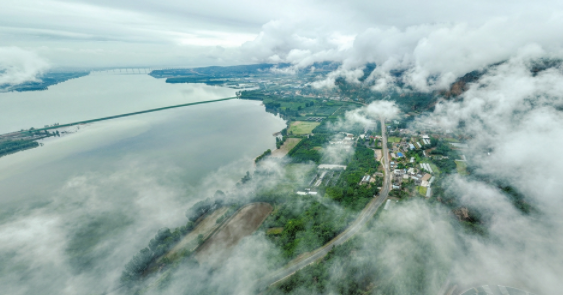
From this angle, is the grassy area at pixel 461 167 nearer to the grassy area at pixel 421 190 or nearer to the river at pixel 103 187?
the grassy area at pixel 421 190

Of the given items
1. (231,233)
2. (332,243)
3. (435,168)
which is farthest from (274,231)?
(435,168)

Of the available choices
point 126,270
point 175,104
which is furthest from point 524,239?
point 175,104

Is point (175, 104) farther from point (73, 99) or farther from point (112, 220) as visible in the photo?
point (112, 220)

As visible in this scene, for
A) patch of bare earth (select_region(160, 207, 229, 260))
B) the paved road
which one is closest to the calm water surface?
patch of bare earth (select_region(160, 207, 229, 260))

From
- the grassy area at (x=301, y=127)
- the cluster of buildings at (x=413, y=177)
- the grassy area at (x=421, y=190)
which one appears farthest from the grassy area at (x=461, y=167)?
the grassy area at (x=301, y=127)

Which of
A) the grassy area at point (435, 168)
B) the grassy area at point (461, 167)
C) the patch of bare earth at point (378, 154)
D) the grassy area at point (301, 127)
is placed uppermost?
the grassy area at point (461, 167)

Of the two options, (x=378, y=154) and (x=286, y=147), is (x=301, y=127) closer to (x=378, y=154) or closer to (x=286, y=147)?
(x=286, y=147)

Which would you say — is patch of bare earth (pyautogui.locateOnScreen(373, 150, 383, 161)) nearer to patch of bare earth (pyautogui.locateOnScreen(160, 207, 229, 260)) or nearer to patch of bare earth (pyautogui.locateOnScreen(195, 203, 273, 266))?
patch of bare earth (pyautogui.locateOnScreen(195, 203, 273, 266))
